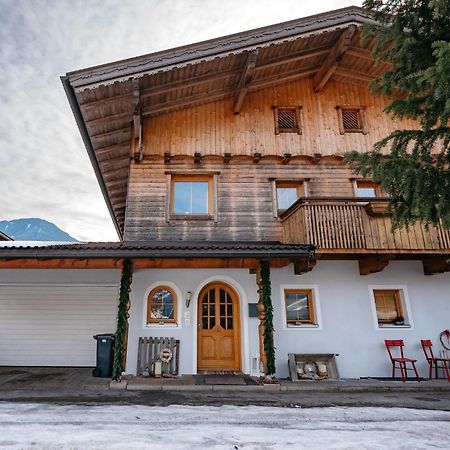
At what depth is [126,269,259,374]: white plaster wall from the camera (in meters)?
8.16

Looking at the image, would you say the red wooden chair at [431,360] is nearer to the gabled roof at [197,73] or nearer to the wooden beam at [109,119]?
the gabled roof at [197,73]

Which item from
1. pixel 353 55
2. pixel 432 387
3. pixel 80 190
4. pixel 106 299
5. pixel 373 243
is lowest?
pixel 432 387

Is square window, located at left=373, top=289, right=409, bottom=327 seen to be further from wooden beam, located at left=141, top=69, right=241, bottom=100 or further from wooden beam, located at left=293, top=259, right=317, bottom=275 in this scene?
wooden beam, located at left=141, top=69, right=241, bottom=100

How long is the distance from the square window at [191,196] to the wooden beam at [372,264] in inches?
176

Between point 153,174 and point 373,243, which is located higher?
point 153,174

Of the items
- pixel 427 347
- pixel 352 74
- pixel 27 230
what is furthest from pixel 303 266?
pixel 27 230

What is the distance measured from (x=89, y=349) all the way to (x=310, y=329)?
6.28 metres

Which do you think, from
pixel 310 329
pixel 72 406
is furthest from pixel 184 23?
pixel 72 406

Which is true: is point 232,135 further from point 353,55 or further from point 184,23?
point 353,55

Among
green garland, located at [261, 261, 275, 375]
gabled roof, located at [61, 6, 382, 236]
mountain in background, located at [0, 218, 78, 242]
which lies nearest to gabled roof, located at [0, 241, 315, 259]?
green garland, located at [261, 261, 275, 375]

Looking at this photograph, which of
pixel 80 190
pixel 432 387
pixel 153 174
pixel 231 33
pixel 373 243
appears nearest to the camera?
pixel 432 387

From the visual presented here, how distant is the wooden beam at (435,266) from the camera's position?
28.1 feet

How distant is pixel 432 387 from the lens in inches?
291

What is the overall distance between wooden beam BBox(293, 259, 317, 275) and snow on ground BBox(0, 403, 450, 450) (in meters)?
3.29
